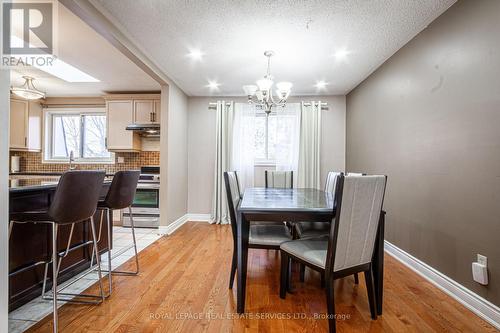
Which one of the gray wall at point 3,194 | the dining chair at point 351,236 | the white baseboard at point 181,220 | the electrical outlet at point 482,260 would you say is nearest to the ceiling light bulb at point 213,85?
the white baseboard at point 181,220

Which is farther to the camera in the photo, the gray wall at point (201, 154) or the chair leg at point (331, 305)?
the gray wall at point (201, 154)

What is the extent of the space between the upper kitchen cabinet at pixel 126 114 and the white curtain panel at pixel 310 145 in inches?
103

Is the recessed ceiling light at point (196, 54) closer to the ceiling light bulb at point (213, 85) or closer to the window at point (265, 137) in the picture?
the ceiling light bulb at point (213, 85)

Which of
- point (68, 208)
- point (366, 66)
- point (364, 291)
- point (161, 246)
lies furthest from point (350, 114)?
point (68, 208)

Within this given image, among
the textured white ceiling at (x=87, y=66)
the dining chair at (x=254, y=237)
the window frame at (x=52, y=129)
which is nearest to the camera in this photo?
the dining chair at (x=254, y=237)

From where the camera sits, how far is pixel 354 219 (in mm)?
1458

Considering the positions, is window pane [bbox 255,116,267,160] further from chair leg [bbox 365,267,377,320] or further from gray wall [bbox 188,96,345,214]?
chair leg [bbox 365,267,377,320]

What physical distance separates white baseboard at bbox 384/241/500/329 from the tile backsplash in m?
4.17

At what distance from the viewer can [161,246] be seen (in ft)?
10.3

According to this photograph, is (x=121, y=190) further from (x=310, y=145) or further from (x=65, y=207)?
(x=310, y=145)

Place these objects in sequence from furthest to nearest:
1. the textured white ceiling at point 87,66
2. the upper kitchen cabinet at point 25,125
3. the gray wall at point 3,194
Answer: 1. the upper kitchen cabinet at point 25,125
2. the textured white ceiling at point 87,66
3. the gray wall at point 3,194

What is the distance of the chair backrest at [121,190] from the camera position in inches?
80.6

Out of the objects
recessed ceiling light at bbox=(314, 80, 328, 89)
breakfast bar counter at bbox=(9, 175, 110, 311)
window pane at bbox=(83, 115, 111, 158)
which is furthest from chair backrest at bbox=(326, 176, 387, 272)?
window pane at bbox=(83, 115, 111, 158)

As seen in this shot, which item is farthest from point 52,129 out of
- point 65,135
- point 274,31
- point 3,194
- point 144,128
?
point 274,31
